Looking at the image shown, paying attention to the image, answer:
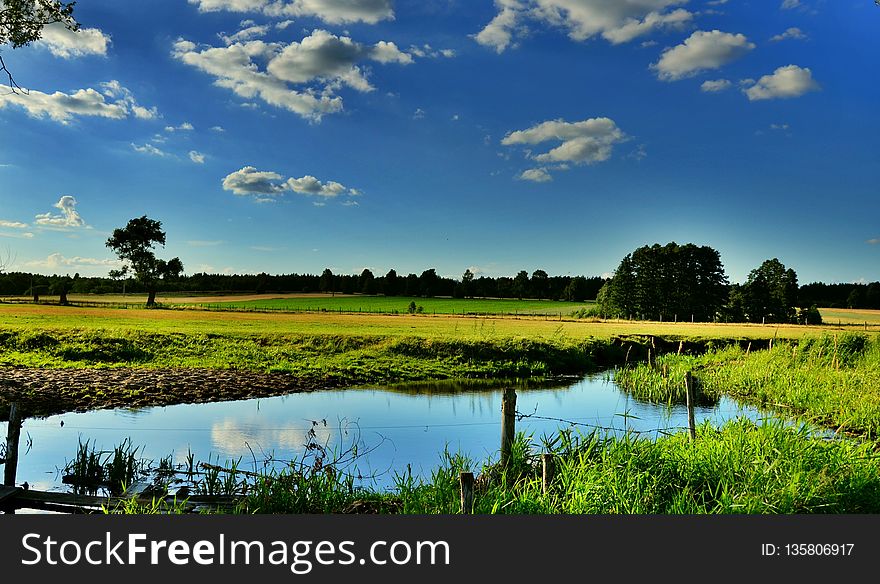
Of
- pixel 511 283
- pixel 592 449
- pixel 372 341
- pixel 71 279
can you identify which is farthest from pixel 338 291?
pixel 592 449

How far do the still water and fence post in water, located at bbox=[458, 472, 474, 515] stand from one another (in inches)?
193

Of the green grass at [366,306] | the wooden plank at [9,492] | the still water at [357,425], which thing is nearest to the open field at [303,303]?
the green grass at [366,306]

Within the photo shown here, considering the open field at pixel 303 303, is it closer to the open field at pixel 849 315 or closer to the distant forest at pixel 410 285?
the distant forest at pixel 410 285

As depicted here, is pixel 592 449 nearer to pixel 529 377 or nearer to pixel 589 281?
pixel 529 377

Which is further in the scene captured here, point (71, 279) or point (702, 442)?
point (71, 279)

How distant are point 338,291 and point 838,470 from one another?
136 meters

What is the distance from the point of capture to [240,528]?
660 centimetres

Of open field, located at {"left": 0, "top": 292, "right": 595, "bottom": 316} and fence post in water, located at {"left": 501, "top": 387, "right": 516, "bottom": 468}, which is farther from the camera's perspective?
open field, located at {"left": 0, "top": 292, "right": 595, "bottom": 316}

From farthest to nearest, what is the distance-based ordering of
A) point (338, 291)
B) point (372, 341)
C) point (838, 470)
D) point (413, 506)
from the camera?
point (338, 291) < point (372, 341) < point (838, 470) < point (413, 506)

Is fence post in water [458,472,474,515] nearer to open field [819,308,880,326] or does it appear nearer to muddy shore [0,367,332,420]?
muddy shore [0,367,332,420]

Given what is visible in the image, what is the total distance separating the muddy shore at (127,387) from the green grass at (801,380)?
587 inches

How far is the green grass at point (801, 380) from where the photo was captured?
1886cm

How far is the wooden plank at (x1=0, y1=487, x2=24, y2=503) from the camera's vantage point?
9484 millimetres

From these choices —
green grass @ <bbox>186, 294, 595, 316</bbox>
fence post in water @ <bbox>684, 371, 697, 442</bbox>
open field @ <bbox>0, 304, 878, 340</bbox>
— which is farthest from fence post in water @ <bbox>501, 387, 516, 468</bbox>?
green grass @ <bbox>186, 294, 595, 316</bbox>
